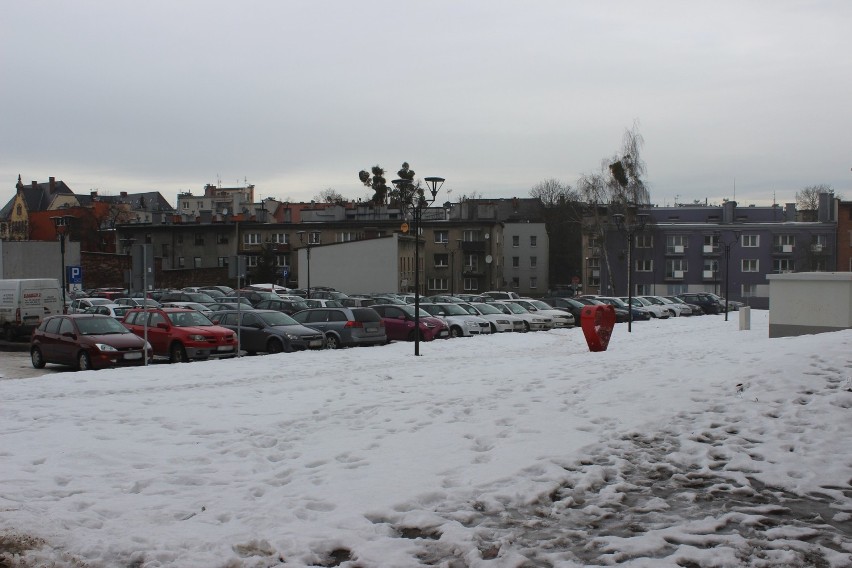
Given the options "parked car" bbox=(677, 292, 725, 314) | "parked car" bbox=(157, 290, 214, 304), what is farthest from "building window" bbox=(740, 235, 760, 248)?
"parked car" bbox=(157, 290, 214, 304)

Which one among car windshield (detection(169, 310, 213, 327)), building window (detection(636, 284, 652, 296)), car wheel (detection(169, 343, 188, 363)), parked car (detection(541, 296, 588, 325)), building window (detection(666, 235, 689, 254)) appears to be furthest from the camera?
building window (detection(636, 284, 652, 296))

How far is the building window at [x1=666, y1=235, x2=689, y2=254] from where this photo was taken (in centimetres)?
8594

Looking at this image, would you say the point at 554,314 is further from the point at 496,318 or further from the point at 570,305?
the point at 570,305

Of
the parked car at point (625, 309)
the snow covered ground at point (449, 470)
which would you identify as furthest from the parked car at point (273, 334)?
the parked car at point (625, 309)

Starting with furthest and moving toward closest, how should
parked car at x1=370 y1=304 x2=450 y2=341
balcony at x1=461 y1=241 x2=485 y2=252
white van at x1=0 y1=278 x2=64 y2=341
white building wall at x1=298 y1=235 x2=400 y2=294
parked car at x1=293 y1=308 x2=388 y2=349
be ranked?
balcony at x1=461 y1=241 x2=485 y2=252 → white building wall at x1=298 y1=235 x2=400 y2=294 → white van at x1=0 y1=278 x2=64 y2=341 → parked car at x1=370 y1=304 x2=450 y2=341 → parked car at x1=293 y1=308 x2=388 y2=349

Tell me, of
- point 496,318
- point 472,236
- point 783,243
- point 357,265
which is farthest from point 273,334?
point 783,243

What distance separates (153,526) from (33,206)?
126 meters

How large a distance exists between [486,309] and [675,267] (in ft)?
183

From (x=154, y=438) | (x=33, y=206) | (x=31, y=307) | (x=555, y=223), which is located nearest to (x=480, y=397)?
(x=154, y=438)

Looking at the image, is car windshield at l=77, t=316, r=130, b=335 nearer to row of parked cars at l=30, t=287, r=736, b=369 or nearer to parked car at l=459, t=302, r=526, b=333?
row of parked cars at l=30, t=287, r=736, b=369

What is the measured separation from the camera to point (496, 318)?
34906 mm

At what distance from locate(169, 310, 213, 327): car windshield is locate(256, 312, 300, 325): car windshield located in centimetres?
180

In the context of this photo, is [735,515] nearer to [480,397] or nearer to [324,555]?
[324,555]

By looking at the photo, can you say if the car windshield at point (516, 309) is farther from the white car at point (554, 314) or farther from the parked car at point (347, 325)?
the parked car at point (347, 325)
